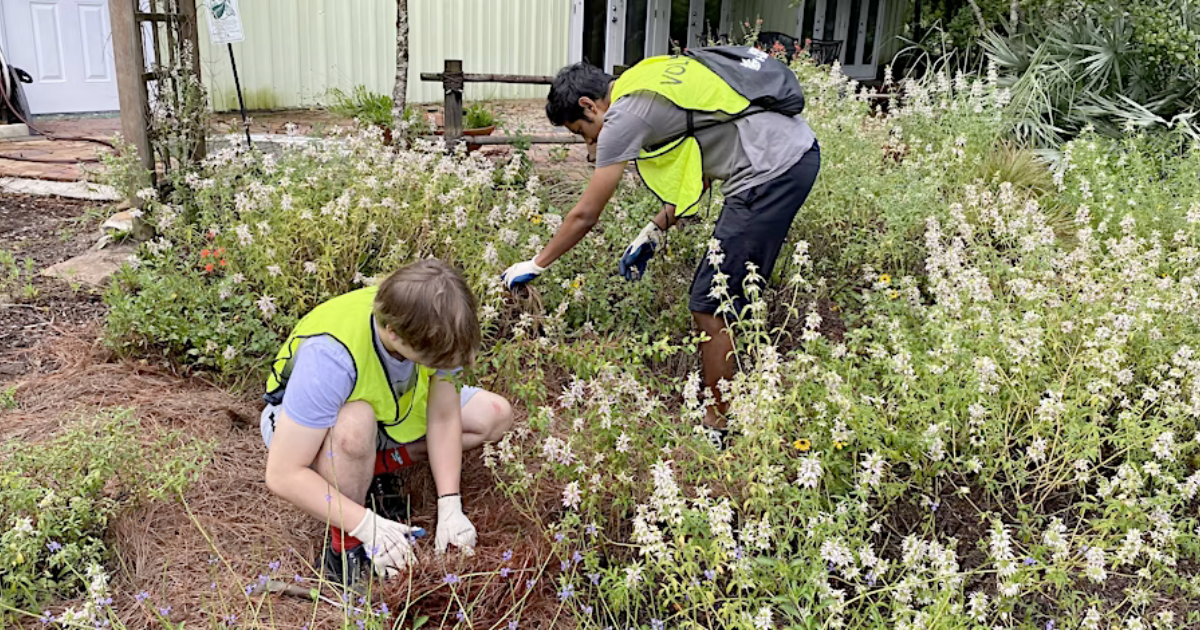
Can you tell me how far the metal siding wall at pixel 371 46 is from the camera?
8.24 m

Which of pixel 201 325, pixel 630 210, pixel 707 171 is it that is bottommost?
pixel 201 325

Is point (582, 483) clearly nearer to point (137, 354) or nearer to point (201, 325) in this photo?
point (201, 325)

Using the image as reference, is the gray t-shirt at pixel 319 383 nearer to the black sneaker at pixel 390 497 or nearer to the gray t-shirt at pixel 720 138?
the black sneaker at pixel 390 497

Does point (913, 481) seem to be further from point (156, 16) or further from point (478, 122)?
point (478, 122)

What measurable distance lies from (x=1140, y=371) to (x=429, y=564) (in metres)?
2.30

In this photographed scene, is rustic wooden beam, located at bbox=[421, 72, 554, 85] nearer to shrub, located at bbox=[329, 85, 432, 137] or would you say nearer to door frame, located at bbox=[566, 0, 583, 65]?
shrub, located at bbox=[329, 85, 432, 137]

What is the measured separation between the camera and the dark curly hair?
10.1 ft

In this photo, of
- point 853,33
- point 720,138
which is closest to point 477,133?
point 720,138

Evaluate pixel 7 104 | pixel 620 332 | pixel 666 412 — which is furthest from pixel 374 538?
pixel 7 104

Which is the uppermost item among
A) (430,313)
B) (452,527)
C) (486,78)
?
(486,78)

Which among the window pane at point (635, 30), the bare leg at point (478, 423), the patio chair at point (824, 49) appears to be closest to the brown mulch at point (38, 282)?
the bare leg at point (478, 423)

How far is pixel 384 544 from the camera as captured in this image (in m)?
2.27

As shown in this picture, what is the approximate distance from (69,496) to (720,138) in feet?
7.16

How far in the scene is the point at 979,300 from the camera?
2949 millimetres
